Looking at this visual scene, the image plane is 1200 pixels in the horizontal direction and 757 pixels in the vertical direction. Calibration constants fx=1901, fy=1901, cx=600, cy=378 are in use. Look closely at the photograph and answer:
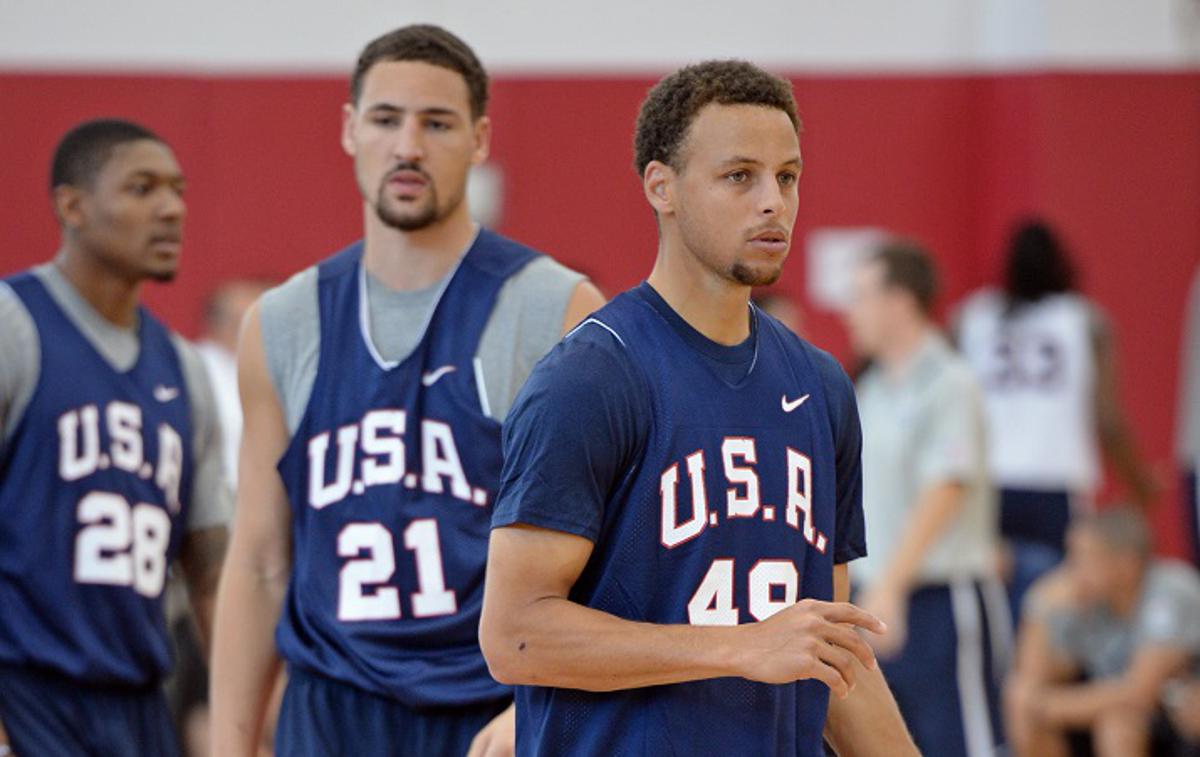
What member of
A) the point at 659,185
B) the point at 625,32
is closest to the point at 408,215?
the point at 659,185

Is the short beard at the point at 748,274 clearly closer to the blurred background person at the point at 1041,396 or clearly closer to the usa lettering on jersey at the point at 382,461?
the usa lettering on jersey at the point at 382,461

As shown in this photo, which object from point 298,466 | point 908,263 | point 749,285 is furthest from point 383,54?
point 908,263

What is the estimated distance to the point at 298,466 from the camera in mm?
3742

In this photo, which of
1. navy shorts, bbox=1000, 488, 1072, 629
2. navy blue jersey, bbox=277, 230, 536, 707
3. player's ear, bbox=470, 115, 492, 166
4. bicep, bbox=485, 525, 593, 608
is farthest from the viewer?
navy shorts, bbox=1000, 488, 1072, 629

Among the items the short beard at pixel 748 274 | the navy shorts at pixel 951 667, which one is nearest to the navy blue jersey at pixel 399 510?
the short beard at pixel 748 274

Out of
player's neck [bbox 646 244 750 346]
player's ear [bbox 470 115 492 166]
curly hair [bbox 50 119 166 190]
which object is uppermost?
curly hair [bbox 50 119 166 190]

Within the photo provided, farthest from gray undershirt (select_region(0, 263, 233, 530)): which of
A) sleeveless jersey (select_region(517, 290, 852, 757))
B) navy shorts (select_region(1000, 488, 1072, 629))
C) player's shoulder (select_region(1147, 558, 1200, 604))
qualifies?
navy shorts (select_region(1000, 488, 1072, 629))

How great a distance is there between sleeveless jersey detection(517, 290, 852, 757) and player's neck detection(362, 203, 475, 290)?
36.7 inches

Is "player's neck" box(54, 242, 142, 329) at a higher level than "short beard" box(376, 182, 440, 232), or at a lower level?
higher

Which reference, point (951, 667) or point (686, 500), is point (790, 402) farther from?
point (951, 667)

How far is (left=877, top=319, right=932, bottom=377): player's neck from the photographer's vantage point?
7234 millimetres

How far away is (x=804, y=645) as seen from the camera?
8.71ft

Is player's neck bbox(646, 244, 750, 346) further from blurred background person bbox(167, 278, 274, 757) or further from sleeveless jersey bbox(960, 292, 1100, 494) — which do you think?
sleeveless jersey bbox(960, 292, 1100, 494)

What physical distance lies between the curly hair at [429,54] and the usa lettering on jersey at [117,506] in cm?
105
